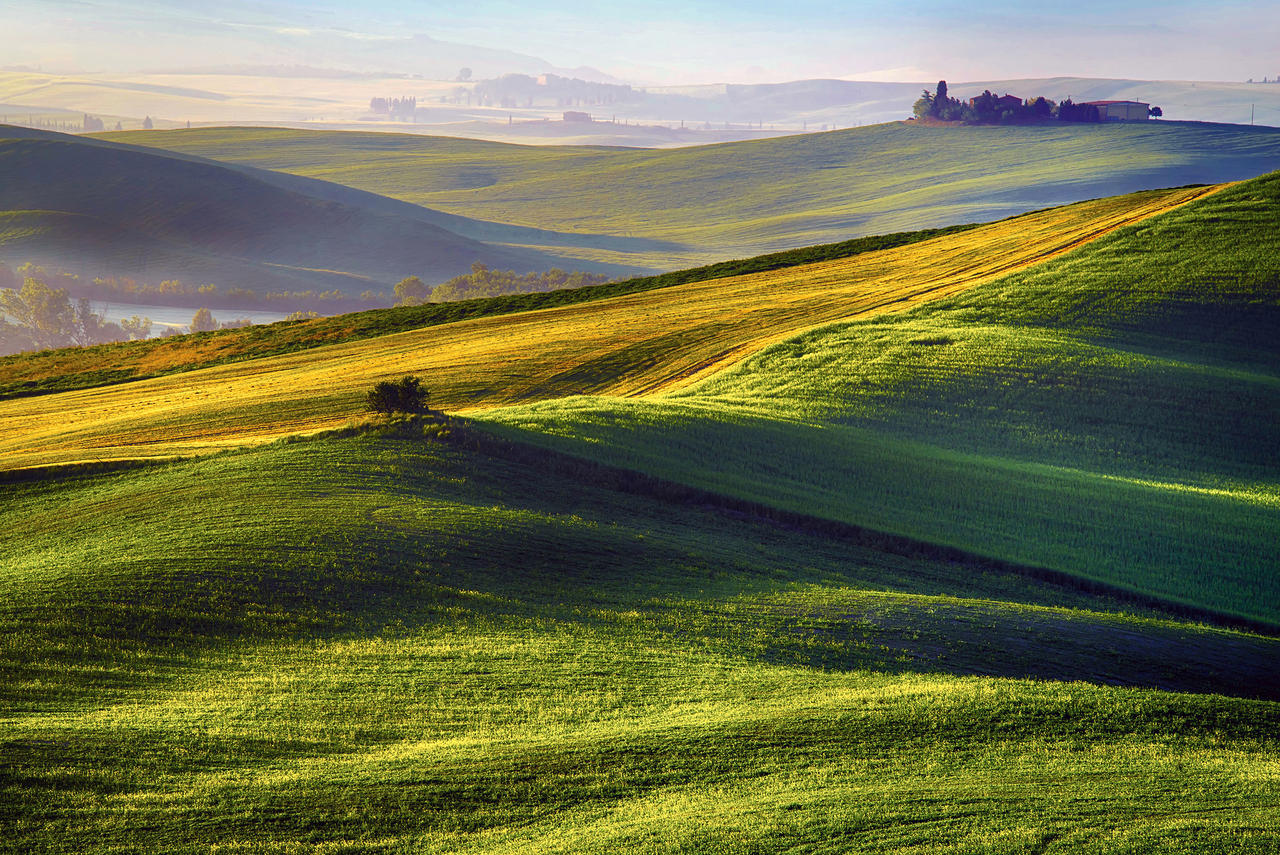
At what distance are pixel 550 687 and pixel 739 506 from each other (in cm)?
996

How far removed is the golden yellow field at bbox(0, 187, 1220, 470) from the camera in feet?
98.4

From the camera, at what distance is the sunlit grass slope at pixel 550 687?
9641 millimetres

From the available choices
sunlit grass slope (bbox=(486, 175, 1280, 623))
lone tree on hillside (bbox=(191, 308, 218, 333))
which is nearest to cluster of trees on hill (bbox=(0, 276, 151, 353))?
lone tree on hillside (bbox=(191, 308, 218, 333))

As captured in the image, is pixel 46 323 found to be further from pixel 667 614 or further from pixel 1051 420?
pixel 667 614

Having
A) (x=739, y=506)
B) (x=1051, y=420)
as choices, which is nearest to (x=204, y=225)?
(x=1051, y=420)

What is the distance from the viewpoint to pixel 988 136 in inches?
6954

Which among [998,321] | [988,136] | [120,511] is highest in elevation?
[988,136]

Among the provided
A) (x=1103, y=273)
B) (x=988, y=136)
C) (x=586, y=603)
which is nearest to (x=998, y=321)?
(x=1103, y=273)

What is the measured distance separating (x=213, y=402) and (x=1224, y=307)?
1621 inches

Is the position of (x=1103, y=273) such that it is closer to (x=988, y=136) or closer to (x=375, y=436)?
(x=375, y=436)

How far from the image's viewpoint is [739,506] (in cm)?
2214

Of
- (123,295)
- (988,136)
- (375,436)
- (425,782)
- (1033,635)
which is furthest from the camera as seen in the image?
(988,136)

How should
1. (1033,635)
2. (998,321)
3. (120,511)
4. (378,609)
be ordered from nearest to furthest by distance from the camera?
(378,609)
(1033,635)
(120,511)
(998,321)

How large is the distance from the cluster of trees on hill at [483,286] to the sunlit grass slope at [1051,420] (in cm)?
6764
